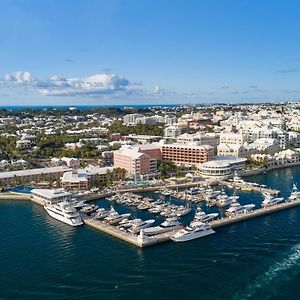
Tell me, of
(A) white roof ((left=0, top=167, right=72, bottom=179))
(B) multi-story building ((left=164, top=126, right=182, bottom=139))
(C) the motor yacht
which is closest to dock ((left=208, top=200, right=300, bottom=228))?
(C) the motor yacht

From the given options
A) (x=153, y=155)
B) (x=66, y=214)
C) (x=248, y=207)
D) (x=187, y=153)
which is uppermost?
→ (x=187, y=153)

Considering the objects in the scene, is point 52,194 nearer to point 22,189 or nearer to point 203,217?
point 22,189

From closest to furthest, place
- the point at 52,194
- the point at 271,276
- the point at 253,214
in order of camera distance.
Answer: the point at 271,276, the point at 253,214, the point at 52,194

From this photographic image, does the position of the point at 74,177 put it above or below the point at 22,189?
above

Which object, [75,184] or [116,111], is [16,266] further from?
[116,111]

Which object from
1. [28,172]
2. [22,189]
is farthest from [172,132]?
[22,189]

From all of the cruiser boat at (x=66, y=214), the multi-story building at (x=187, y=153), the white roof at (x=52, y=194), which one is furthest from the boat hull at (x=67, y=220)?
the multi-story building at (x=187, y=153)

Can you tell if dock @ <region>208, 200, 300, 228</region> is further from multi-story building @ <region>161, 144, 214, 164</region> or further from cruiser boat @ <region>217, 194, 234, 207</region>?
multi-story building @ <region>161, 144, 214, 164</region>

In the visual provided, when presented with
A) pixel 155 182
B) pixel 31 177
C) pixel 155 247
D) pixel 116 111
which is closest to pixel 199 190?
pixel 155 182
